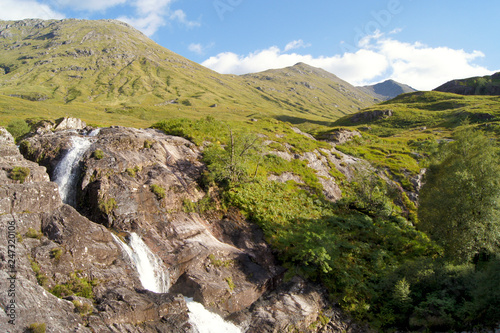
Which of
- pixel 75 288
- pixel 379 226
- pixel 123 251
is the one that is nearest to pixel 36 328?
pixel 75 288

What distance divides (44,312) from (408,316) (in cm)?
2478

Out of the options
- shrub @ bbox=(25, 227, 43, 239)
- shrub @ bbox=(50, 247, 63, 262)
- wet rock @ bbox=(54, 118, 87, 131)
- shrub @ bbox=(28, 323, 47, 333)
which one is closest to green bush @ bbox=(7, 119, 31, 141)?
wet rock @ bbox=(54, 118, 87, 131)

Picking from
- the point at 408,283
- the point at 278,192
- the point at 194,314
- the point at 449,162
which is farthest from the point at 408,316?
the point at 449,162

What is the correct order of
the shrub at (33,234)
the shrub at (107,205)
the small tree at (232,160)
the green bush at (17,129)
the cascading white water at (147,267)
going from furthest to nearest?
1. the green bush at (17,129)
2. the small tree at (232,160)
3. the shrub at (107,205)
4. the cascading white water at (147,267)
5. the shrub at (33,234)

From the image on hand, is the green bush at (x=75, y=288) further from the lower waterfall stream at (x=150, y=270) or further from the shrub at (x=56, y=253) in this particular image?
the lower waterfall stream at (x=150, y=270)

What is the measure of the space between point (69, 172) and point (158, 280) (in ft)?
48.3

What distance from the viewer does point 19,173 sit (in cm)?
2197

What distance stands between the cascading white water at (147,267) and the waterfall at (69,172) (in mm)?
8138

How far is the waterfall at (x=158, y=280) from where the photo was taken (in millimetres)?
19703

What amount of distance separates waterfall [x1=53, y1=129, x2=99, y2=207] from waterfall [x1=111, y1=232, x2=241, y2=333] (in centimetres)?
793

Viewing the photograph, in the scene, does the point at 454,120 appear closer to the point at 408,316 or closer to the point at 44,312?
the point at 408,316

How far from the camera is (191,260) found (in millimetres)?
23500

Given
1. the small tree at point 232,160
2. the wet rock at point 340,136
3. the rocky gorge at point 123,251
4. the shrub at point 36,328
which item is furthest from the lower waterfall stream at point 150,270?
the wet rock at point 340,136

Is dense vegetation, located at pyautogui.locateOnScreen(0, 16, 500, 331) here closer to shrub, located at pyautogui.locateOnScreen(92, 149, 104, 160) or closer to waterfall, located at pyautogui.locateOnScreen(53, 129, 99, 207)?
shrub, located at pyautogui.locateOnScreen(92, 149, 104, 160)
